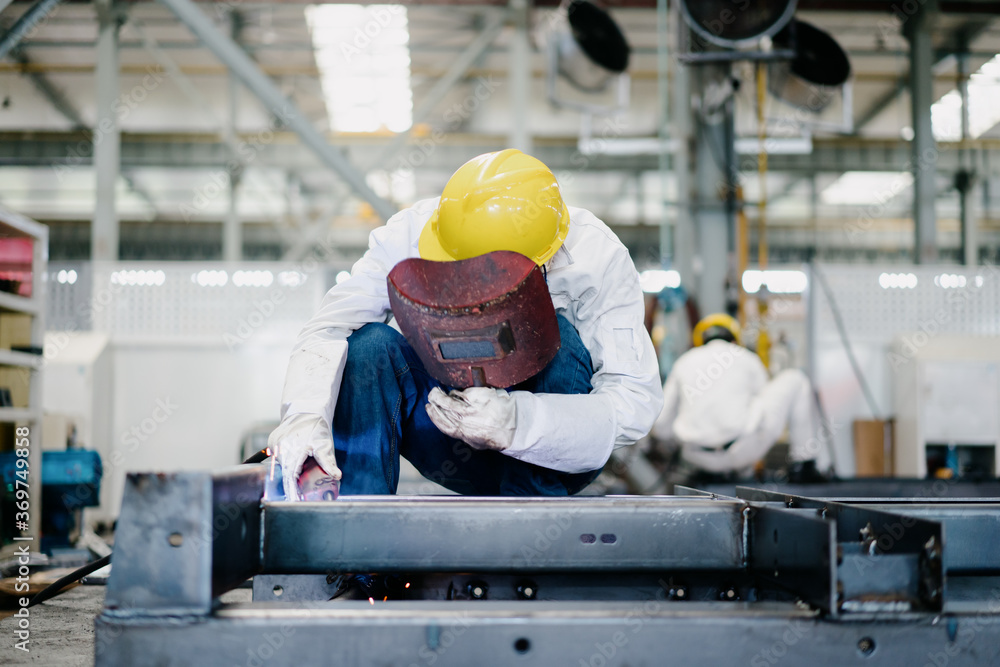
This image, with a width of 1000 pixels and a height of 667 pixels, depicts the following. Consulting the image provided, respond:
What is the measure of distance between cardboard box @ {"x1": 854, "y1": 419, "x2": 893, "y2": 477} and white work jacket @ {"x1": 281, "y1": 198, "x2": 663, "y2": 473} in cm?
450

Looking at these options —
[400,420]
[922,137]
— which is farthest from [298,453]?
[922,137]

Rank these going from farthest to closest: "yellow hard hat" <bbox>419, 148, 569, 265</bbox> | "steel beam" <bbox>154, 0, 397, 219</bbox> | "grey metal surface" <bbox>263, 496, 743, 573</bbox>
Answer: "steel beam" <bbox>154, 0, 397, 219</bbox> < "yellow hard hat" <bbox>419, 148, 569, 265</bbox> < "grey metal surface" <bbox>263, 496, 743, 573</bbox>

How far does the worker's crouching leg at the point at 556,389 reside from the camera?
1604mm

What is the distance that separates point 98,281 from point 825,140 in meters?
10.00

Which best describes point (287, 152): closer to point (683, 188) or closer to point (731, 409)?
point (683, 188)

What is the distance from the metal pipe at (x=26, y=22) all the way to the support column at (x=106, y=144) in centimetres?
252

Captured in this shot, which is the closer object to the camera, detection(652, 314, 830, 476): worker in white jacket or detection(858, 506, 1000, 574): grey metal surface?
detection(858, 506, 1000, 574): grey metal surface

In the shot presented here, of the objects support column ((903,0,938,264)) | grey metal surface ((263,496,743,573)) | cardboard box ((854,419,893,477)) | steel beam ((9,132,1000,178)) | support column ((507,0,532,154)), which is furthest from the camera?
steel beam ((9,132,1000,178))

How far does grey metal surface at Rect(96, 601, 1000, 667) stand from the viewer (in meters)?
0.86

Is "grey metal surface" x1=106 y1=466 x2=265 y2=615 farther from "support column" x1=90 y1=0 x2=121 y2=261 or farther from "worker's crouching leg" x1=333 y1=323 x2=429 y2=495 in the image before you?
"support column" x1=90 y1=0 x2=121 y2=261

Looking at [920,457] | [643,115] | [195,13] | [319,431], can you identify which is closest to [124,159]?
[643,115]

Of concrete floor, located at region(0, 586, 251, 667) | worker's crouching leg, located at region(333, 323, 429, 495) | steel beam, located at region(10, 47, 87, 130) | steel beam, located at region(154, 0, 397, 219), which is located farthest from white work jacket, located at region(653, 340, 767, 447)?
steel beam, located at region(10, 47, 87, 130)

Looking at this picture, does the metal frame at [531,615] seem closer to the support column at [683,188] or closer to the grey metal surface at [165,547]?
the grey metal surface at [165,547]

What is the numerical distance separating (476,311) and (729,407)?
11.6 feet
